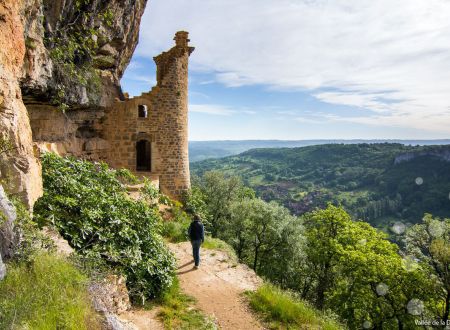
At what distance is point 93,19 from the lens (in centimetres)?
1266

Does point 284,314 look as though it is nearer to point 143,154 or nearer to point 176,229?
point 176,229

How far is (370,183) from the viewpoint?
136 metres

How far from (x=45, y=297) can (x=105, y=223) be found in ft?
9.40

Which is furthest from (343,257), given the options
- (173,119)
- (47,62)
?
(47,62)

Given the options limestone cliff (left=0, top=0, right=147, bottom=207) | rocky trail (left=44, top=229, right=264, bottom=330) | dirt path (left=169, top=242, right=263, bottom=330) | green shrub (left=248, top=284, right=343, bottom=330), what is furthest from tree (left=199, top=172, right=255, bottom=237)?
green shrub (left=248, top=284, right=343, bottom=330)

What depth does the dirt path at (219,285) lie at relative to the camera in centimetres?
716

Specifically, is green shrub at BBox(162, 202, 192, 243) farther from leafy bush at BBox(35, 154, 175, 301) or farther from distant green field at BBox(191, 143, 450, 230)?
distant green field at BBox(191, 143, 450, 230)

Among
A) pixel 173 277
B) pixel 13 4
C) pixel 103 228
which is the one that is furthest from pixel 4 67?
pixel 173 277

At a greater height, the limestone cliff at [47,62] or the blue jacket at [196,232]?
the limestone cliff at [47,62]

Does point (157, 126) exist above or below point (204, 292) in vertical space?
above

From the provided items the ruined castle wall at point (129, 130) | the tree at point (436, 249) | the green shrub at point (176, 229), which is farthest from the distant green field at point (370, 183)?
the green shrub at point (176, 229)

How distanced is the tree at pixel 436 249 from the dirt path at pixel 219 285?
35.2 feet

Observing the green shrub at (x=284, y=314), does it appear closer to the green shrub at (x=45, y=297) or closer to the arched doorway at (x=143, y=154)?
the green shrub at (x=45, y=297)

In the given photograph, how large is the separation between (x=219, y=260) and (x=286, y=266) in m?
10.3
